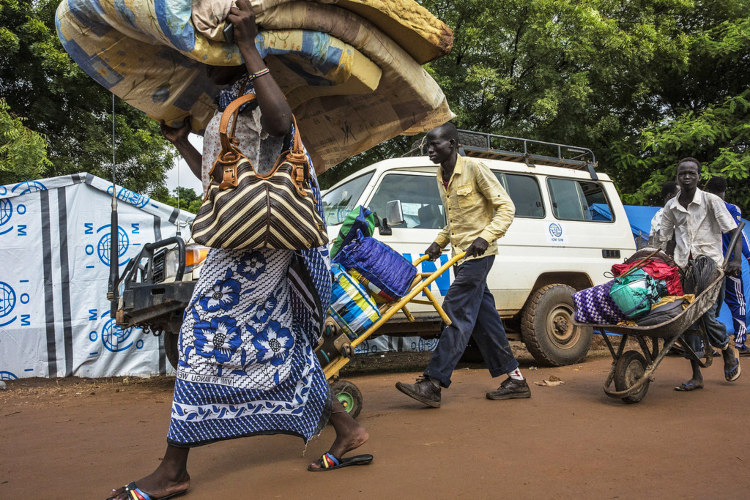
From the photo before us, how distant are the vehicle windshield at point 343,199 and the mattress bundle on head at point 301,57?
88.8 inches

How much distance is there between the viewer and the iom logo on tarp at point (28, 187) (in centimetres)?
570

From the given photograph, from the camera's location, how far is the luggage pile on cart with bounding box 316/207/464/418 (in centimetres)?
325

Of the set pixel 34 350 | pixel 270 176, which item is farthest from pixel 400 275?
pixel 34 350

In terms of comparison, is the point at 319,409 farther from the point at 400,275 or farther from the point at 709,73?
the point at 709,73

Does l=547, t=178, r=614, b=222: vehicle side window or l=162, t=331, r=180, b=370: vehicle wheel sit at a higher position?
l=547, t=178, r=614, b=222: vehicle side window

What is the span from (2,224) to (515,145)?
9.54 metres

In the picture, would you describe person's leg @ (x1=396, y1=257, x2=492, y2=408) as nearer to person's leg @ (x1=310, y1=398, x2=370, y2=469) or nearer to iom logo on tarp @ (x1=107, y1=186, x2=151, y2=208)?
person's leg @ (x1=310, y1=398, x2=370, y2=469)

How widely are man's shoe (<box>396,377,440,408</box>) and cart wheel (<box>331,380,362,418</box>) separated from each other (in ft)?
1.20

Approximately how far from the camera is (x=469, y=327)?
3.97m

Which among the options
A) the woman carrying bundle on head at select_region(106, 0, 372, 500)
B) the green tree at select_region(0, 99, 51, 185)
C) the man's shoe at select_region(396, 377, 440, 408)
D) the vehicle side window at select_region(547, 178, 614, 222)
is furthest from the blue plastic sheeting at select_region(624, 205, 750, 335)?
the green tree at select_region(0, 99, 51, 185)

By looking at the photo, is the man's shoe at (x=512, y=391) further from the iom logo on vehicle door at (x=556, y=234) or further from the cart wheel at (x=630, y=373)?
the iom logo on vehicle door at (x=556, y=234)

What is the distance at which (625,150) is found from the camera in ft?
39.5

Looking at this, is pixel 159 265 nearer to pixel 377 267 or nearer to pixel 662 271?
pixel 377 267

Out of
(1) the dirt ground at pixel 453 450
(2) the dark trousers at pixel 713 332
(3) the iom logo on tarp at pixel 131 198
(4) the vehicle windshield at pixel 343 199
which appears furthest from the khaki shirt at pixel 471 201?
(3) the iom logo on tarp at pixel 131 198
